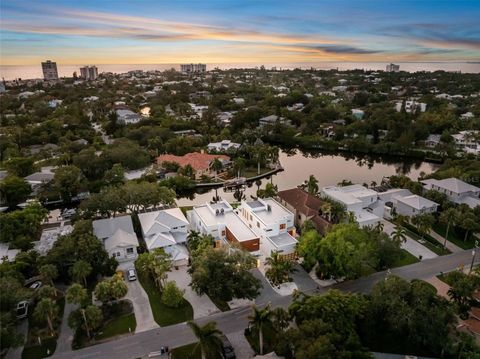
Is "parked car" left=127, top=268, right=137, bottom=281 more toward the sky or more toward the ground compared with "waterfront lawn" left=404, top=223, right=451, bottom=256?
more toward the ground

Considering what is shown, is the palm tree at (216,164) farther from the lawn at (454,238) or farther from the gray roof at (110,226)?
the lawn at (454,238)

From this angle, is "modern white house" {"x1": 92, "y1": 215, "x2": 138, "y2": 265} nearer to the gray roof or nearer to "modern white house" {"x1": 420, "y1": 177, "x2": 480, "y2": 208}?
the gray roof

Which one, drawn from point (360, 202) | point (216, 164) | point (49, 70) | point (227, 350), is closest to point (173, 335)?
point (227, 350)

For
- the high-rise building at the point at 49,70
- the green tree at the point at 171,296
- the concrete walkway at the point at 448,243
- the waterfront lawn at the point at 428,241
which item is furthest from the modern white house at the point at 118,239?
the high-rise building at the point at 49,70

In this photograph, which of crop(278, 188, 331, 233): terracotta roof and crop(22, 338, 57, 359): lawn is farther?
crop(278, 188, 331, 233): terracotta roof

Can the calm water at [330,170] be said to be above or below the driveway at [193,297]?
below

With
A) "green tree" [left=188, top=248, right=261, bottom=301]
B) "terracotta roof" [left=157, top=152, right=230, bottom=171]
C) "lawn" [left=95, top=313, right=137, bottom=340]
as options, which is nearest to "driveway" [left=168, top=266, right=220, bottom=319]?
"green tree" [left=188, top=248, right=261, bottom=301]

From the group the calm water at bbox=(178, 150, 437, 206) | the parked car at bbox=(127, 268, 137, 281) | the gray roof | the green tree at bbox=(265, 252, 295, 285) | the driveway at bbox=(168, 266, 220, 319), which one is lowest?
the calm water at bbox=(178, 150, 437, 206)
